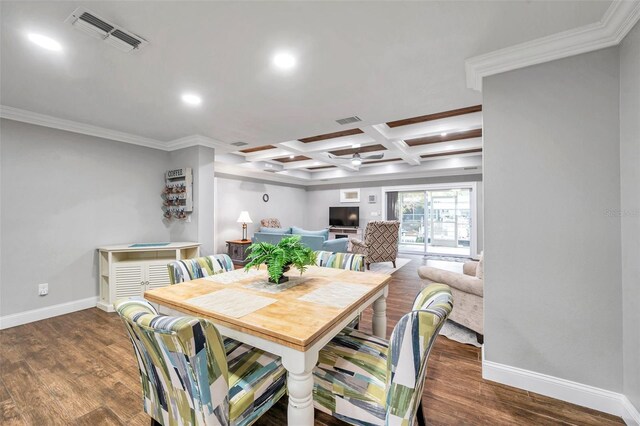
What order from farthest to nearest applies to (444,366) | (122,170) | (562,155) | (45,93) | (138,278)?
(122,170)
(138,278)
(45,93)
(444,366)
(562,155)

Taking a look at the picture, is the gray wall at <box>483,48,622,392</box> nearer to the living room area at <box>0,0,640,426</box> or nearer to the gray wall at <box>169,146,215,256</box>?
the living room area at <box>0,0,640,426</box>

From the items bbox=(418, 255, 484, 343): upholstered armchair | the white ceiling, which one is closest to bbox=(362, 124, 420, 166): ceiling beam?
the white ceiling

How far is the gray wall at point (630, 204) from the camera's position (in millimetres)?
1515

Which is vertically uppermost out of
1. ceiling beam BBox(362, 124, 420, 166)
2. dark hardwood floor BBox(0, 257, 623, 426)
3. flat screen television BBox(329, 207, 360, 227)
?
ceiling beam BBox(362, 124, 420, 166)

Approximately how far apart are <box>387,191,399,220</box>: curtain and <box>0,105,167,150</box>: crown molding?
6513mm

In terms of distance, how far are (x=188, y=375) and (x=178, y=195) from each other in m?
3.85

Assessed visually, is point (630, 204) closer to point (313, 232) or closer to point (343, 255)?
point (343, 255)

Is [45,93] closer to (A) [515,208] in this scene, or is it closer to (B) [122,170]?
(B) [122,170]

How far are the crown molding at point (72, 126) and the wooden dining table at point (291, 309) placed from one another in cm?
312

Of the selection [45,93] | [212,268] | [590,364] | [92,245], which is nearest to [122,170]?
[92,245]

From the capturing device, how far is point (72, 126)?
3.41 m

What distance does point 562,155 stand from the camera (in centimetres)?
183

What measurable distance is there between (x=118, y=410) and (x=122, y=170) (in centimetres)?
335

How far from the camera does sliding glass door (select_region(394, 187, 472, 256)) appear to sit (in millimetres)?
7812
